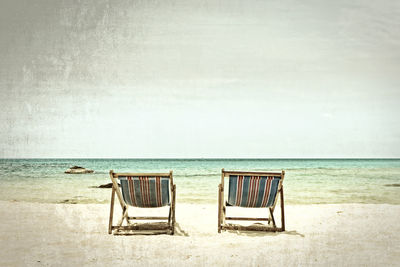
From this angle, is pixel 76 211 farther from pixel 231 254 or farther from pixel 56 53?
pixel 231 254

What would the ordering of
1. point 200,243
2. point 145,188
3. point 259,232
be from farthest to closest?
1. point 259,232
2. point 145,188
3. point 200,243

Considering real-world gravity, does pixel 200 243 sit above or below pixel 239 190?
below

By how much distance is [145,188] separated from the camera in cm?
332

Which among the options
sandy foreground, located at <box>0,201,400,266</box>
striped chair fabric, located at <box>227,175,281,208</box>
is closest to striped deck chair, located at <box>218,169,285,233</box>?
striped chair fabric, located at <box>227,175,281,208</box>

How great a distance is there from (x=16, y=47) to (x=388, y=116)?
823 centimetres

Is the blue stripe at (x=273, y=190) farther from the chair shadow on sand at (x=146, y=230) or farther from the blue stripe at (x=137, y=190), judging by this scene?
the blue stripe at (x=137, y=190)

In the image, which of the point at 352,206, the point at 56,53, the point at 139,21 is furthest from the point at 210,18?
the point at 352,206

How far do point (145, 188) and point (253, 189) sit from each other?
102 centimetres

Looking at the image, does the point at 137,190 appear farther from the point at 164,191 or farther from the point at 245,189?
the point at 245,189

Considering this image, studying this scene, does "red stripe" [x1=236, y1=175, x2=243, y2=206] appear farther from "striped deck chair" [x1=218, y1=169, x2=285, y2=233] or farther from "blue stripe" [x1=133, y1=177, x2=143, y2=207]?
"blue stripe" [x1=133, y1=177, x2=143, y2=207]

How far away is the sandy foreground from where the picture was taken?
8.29 ft

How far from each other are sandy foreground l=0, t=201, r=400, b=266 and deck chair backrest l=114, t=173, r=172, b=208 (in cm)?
33

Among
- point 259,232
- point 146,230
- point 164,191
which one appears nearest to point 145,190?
point 164,191

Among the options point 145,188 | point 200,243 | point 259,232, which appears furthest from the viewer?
point 259,232
